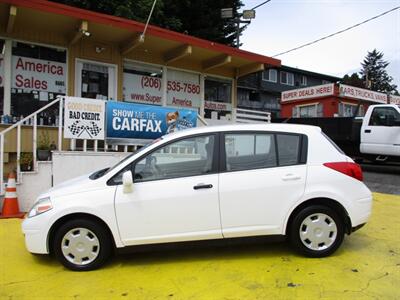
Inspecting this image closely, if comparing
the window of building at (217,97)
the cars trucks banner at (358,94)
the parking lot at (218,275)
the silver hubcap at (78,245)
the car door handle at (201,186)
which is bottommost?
the parking lot at (218,275)

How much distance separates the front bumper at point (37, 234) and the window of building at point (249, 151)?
2.24 meters

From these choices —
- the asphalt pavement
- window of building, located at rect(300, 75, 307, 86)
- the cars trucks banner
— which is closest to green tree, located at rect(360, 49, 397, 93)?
window of building, located at rect(300, 75, 307, 86)

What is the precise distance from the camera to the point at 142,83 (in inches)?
425

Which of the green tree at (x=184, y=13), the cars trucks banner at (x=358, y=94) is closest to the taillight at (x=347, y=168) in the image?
the green tree at (x=184, y=13)

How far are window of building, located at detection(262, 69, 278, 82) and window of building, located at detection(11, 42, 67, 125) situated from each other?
32.8 m

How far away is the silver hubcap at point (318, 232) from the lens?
4793 mm

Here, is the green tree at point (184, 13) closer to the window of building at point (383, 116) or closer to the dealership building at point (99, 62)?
the dealership building at point (99, 62)

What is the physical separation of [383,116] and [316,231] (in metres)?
9.16

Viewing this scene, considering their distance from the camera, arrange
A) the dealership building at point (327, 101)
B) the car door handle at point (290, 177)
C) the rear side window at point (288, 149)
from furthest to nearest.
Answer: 1. the dealership building at point (327, 101)
2. the rear side window at point (288, 149)
3. the car door handle at point (290, 177)

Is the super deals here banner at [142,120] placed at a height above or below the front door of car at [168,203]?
above

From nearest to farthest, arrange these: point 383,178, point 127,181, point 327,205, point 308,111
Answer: point 127,181, point 327,205, point 383,178, point 308,111

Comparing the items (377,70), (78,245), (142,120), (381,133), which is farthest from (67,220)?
(377,70)

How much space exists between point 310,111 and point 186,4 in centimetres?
892

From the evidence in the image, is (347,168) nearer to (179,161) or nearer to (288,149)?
(288,149)
